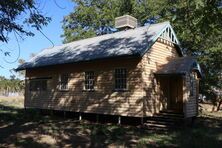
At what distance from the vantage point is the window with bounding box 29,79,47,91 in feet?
87.1

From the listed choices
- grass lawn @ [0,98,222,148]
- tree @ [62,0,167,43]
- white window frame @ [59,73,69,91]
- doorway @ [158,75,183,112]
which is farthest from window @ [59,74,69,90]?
tree @ [62,0,167,43]

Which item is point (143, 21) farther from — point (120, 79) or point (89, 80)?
point (120, 79)

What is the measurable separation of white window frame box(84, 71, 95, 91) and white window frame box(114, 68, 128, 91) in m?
2.10

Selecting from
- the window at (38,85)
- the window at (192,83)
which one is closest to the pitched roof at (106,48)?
the window at (38,85)

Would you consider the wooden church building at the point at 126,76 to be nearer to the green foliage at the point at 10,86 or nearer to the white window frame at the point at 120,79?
the white window frame at the point at 120,79

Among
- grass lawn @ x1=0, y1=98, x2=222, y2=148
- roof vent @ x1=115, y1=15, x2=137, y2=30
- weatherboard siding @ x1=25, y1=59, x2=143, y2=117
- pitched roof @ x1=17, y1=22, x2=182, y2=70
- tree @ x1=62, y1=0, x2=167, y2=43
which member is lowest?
grass lawn @ x1=0, y1=98, x2=222, y2=148

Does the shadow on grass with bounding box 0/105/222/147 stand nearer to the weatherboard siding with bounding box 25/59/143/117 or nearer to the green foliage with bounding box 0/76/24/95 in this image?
the weatherboard siding with bounding box 25/59/143/117

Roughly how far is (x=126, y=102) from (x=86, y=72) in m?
4.30

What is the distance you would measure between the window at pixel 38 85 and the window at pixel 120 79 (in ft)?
25.0

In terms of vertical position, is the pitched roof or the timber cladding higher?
the pitched roof

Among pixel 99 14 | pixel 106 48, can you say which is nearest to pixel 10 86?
pixel 99 14

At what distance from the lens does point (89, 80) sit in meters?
22.8

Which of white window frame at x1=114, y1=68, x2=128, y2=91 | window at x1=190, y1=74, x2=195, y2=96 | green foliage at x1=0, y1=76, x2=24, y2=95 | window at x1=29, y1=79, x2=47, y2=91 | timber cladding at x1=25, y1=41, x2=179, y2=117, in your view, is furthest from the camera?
green foliage at x1=0, y1=76, x2=24, y2=95

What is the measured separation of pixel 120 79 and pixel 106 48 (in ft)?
9.03
